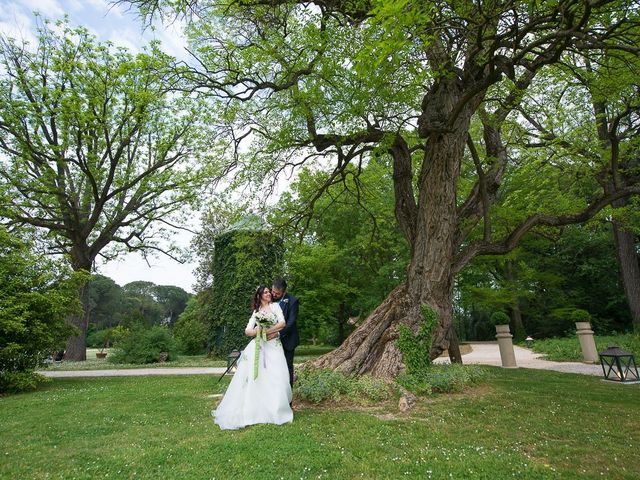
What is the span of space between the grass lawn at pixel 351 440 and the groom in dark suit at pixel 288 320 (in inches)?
39.8

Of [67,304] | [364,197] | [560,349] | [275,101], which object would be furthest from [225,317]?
[560,349]

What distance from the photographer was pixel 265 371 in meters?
5.92

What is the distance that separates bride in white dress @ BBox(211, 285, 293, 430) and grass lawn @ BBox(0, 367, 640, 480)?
0.78ft

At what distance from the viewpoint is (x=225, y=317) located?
19.6m

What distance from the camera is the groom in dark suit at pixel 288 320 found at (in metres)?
6.47

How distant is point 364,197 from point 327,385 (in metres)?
7.66

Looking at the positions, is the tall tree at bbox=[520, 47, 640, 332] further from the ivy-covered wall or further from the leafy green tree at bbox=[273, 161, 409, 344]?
the ivy-covered wall

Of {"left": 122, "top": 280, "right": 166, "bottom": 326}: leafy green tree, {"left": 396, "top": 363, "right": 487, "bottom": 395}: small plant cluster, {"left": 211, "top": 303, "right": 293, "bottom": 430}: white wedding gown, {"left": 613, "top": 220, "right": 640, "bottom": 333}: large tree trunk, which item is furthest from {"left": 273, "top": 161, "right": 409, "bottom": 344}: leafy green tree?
{"left": 122, "top": 280, "right": 166, "bottom": 326}: leafy green tree

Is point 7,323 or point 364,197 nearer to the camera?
point 7,323

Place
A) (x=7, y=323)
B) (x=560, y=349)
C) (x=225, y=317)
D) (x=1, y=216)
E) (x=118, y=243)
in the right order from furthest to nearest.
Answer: (x=118, y=243), (x=225, y=317), (x=1, y=216), (x=560, y=349), (x=7, y=323)

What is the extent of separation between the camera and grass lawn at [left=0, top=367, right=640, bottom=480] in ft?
12.8

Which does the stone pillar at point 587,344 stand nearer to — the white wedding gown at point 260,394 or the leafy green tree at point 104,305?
the white wedding gown at point 260,394

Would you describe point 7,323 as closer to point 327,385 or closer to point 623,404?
point 327,385

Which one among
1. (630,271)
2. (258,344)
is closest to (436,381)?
(258,344)
